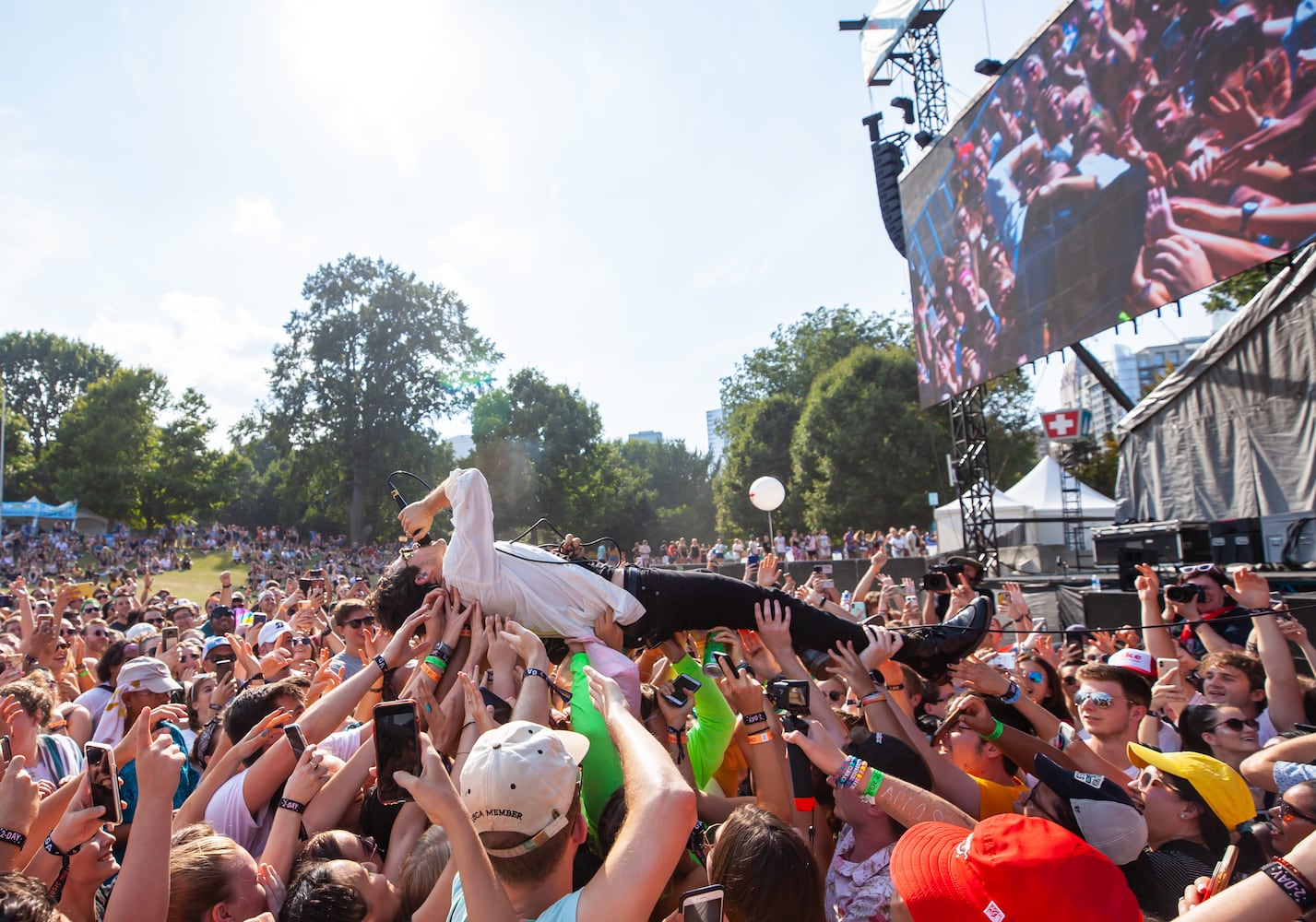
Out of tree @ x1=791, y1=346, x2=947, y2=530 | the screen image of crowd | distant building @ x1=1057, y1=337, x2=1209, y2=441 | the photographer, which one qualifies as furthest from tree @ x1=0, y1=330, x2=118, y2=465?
distant building @ x1=1057, y1=337, x2=1209, y2=441

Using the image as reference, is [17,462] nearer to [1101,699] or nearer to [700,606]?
[700,606]

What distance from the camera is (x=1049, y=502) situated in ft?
64.8

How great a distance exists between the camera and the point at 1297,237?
24.7 ft

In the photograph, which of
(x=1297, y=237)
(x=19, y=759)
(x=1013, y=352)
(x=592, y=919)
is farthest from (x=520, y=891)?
(x=1013, y=352)

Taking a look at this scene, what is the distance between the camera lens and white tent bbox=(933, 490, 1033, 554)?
19.8 meters

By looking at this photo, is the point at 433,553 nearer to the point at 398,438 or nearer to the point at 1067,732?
the point at 1067,732

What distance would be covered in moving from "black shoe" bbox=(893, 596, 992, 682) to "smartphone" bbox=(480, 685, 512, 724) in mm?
2154

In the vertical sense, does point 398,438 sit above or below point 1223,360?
above

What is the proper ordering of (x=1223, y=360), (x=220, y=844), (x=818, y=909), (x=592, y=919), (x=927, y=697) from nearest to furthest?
(x=592, y=919), (x=818, y=909), (x=220, y=844), (x=927, y=697), (x=1223, y=360)

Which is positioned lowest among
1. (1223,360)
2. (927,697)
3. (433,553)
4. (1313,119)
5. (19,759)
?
(927,697)

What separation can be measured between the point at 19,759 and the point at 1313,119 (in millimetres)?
10175

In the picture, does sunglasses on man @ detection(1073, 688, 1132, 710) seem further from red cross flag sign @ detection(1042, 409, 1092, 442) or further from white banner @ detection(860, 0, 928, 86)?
red cross flag sign @ detection(1042, 409, 1092, 442)

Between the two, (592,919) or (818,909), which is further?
(818,909)

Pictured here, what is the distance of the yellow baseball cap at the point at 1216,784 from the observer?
2510 millimetres
